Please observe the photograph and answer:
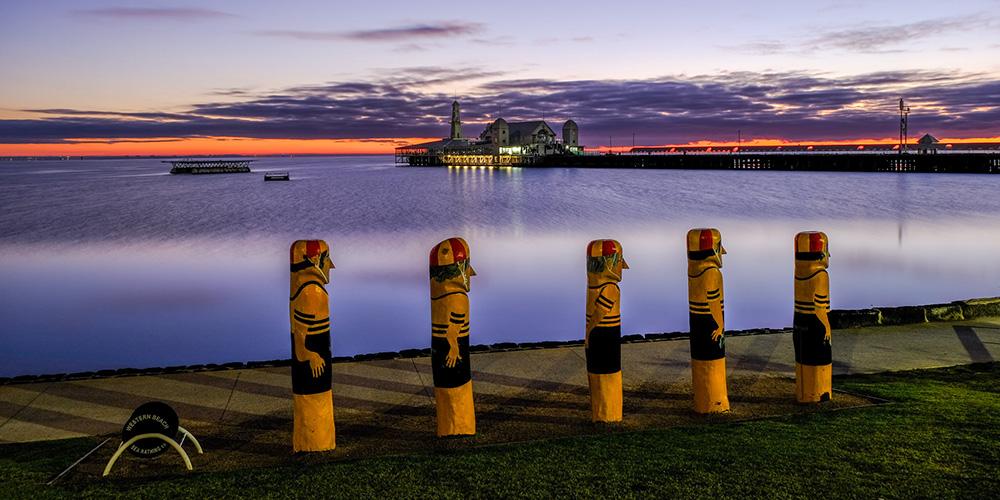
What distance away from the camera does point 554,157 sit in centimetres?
12538

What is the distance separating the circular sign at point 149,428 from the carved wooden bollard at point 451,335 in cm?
218

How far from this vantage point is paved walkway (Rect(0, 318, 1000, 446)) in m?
6.95

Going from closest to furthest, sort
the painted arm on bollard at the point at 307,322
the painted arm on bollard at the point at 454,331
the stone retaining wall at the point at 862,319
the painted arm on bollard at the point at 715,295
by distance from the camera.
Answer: the painted arm on bollard at the point at 307,322, the painted arm on bollard at the point at 454,331, the painted arm on bollard at the point at 715,295, the stone retaining wall at the point at 862,319

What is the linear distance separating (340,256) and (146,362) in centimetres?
1486

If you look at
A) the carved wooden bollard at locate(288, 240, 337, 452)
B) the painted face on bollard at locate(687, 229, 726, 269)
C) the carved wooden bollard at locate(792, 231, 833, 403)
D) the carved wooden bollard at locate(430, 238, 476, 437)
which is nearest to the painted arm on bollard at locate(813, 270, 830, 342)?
the carved wooden bollard at locate(792, 231, 833, 403)

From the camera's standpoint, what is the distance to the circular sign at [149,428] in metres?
5.51

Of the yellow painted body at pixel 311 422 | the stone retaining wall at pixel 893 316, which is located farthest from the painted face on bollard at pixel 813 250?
the yellow painted body at pixel 311 422

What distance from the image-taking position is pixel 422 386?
26.4ft

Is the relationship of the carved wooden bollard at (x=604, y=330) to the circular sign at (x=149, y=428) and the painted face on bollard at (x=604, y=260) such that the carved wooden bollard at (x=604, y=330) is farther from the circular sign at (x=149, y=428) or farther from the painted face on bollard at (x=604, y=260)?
the circular sign at (x=149, y=428)

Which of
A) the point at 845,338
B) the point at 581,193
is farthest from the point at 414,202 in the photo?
the point at 845,338

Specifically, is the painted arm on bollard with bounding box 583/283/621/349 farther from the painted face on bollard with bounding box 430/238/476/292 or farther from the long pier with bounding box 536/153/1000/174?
the long pier with bounding box 536/153/1000/174

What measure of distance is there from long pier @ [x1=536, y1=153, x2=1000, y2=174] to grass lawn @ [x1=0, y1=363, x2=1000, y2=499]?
9499cm

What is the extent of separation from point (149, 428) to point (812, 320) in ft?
20.4

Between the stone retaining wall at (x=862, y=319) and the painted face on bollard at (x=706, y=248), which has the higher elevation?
the painted face on bollard at (x=706, y=248)
